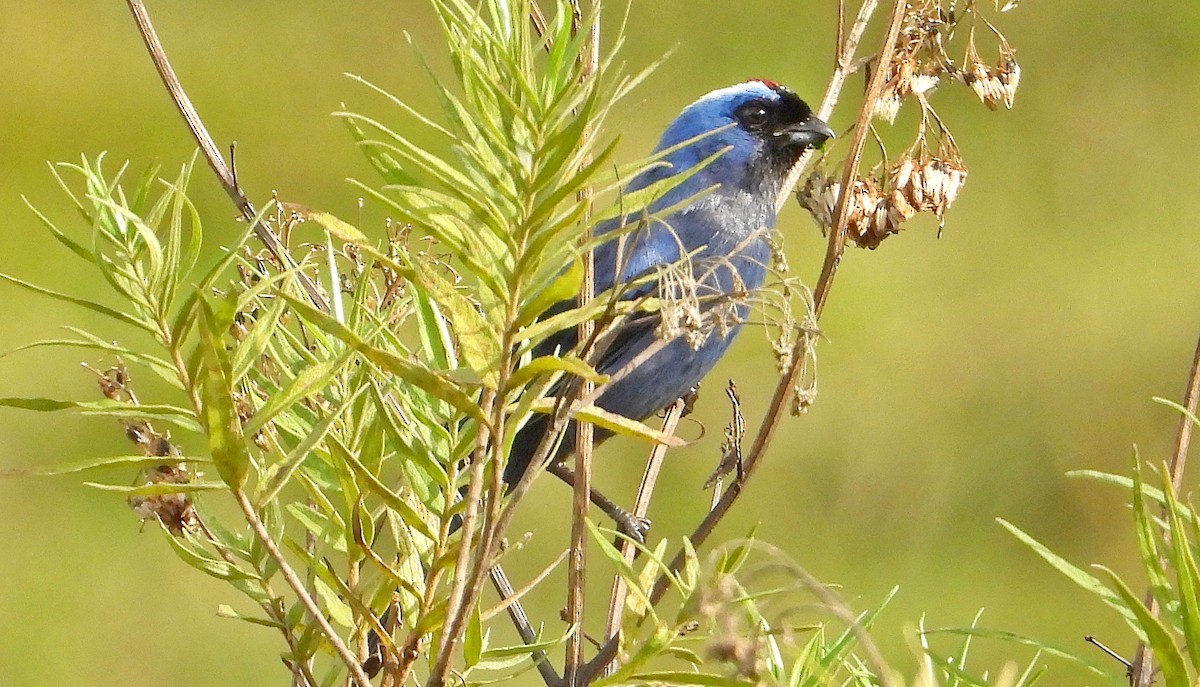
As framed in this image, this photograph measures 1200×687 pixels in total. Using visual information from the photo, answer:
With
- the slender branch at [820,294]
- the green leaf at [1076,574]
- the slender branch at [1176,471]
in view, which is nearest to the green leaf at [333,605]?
the slender branch at [820,294]

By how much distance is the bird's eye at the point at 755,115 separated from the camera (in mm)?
3051

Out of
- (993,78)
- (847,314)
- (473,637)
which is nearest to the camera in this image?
(473,637)

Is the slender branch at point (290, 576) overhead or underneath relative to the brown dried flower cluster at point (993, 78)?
underneath

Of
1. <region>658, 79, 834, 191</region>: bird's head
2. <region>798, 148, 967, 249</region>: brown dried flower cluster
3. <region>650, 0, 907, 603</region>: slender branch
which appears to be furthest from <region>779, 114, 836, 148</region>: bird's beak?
<region>650, 0, 907, 603</region>: slender branch

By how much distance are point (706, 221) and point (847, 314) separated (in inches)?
93.4

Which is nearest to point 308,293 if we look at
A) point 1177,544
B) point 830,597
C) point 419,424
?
point 419,424

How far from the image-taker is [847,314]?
203 inches

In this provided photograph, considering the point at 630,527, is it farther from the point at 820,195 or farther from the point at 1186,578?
the point at 1186,578

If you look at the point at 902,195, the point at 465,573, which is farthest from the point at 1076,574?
the point at 902,195

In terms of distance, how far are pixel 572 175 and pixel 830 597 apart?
25 centimetres

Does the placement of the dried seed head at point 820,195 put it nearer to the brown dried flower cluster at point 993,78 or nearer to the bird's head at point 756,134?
the brown dried flower cluster at point 993,78

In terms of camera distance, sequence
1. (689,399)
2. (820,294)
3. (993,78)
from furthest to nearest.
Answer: (689,399), (993,78), (820,294)

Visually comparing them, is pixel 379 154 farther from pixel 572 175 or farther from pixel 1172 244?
pixel 1172 244

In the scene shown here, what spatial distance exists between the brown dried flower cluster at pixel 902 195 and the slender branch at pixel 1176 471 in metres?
0.34
